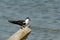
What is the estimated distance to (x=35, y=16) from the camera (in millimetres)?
10867

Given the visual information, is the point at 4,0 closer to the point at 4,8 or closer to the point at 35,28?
the point at 4,8

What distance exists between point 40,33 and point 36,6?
12.8 feet

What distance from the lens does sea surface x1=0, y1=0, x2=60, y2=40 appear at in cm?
903

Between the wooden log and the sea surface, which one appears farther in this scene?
the sea surface

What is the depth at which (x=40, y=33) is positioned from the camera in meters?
9.11

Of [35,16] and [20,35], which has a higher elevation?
[20,35]

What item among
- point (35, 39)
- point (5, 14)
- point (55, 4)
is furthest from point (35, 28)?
point (55, 4)

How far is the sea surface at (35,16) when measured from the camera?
9031mm

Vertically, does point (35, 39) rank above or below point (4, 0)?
below

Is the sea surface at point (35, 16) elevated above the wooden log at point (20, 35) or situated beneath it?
situated beneath

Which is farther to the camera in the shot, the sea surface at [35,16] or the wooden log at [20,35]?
the sea surface at [35,16]

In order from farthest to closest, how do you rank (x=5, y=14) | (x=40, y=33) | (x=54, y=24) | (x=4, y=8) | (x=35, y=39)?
1. (x=4, y=8)
2. (x=5, y=14)
3. (x=54, y=24)
4. (x=40, y=33)
5. (x=35, y=39)

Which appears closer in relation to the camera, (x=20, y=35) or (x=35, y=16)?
(x=20, y=35)

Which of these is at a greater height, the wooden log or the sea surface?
the wooden log
